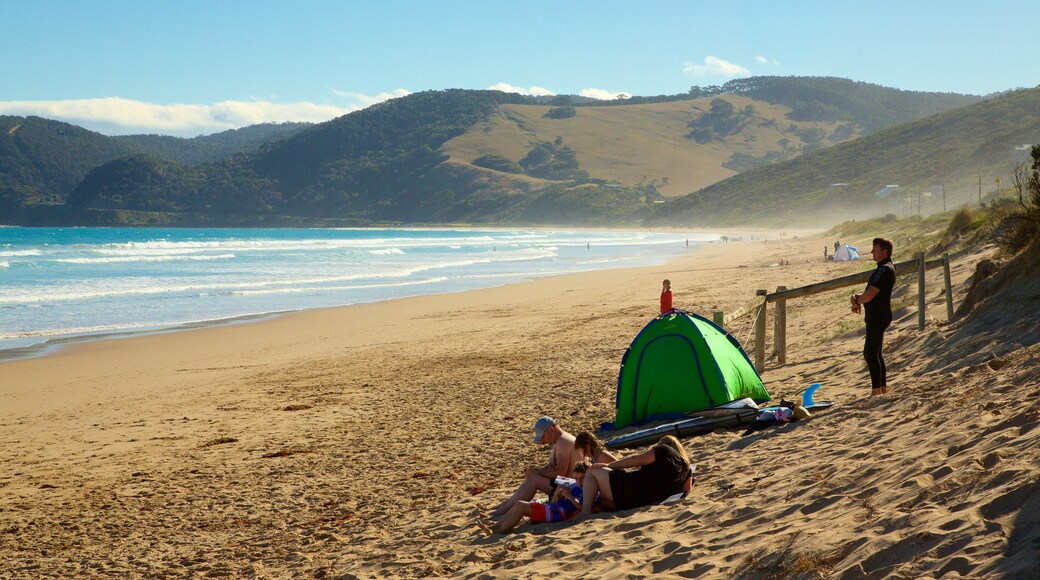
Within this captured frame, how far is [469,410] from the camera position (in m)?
9.55

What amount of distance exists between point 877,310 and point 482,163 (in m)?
153

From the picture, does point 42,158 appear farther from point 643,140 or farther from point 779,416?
point 779,416

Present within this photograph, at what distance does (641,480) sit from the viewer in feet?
18.6

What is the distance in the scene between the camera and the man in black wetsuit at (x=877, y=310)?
7.13 m

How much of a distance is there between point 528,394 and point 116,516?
4694 mm

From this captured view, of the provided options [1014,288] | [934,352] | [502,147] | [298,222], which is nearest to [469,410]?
[934,352]

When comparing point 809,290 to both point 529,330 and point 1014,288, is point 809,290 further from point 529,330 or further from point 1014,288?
point 529,330

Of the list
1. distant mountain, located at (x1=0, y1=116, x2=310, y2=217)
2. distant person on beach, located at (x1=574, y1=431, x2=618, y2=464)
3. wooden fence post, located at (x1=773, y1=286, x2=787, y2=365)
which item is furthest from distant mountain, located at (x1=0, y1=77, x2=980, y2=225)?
distant person on beach, located at (x1=574, y1=431, x2=618, y2=464)

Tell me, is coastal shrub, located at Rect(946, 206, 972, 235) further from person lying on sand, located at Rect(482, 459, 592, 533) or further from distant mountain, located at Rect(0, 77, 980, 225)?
distant mountain, located at Rect(0, 77, 980, 225)

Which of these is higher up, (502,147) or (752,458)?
(502,147)

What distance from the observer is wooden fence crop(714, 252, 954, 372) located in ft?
31.2

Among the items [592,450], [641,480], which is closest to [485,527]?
[592,450]

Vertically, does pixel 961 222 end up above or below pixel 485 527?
above

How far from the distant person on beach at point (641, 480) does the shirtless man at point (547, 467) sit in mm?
351
